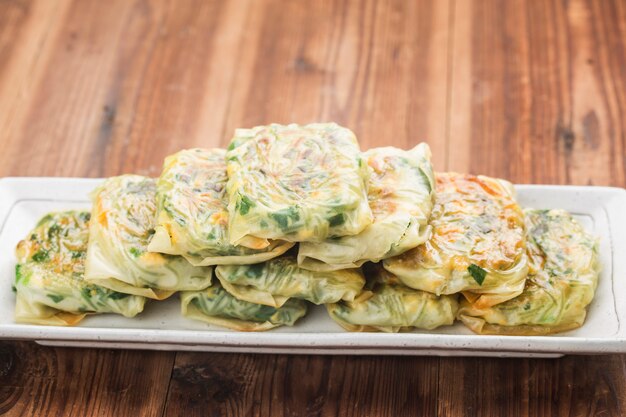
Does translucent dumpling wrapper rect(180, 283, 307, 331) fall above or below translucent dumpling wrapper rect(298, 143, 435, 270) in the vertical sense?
below

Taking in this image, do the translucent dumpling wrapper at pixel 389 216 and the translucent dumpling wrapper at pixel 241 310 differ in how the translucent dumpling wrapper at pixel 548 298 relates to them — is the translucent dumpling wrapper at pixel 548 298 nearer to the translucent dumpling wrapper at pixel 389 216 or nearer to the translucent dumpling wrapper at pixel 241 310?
the translucent dumpling wrapper at pixel 389 216

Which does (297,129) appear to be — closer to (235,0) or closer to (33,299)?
(33,299)

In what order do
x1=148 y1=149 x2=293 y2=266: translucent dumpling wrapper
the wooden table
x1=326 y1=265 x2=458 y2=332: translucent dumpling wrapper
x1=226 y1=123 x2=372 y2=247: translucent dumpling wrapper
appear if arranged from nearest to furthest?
x1=226 y1=123 x2=372 y2=247: translucent dumpling wrapper, x1=148 y1=149 x2=293 y2=266: translucent dumpling wrapper, x1=326 y1=265 x2=458 y2=332: translucent dumpling wrapper, the wooden table

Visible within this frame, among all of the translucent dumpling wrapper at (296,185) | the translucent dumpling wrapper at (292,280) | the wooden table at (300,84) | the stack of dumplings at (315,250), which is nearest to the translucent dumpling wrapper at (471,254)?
the stack of dumplings at (315,250)

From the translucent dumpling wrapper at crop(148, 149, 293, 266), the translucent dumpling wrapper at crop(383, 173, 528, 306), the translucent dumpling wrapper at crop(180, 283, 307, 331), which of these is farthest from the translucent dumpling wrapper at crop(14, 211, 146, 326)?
the translucent dumpling wrapper at crop(383, 173, 528, 306)

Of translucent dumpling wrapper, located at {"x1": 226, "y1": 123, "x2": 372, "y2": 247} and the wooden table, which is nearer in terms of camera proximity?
translucent dumpling wrapper, located at {"x1": 226, "y1": 123, "x2": 372, "y2": 247}

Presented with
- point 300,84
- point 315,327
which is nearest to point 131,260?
point 315,327

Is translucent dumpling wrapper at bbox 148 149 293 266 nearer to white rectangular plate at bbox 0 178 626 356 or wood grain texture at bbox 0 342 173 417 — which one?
white rectangular plate at bbox 0 178 626 356
